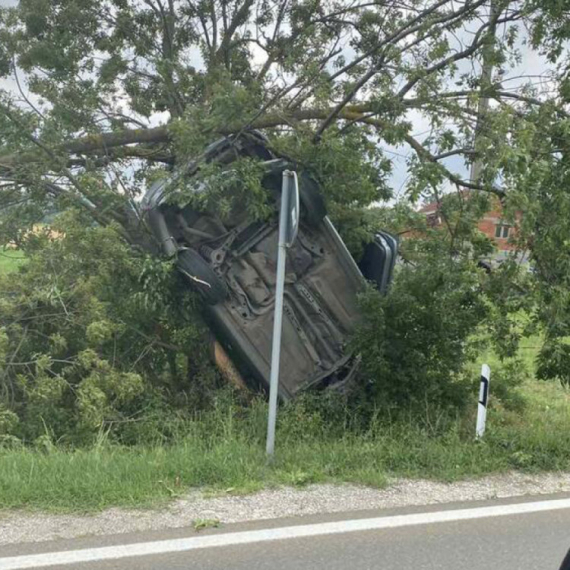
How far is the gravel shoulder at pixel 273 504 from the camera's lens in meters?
3.91

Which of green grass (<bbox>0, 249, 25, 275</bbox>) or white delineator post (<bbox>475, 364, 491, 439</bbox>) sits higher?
green grass (<bbox>0, 249, 25, 275</bbox>)

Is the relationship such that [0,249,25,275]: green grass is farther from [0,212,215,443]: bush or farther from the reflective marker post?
the reflective marker post

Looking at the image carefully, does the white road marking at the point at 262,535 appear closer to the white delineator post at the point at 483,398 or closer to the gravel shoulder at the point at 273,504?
the gravel shoulder at the point at 273,504

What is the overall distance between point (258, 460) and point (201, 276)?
7.17ft

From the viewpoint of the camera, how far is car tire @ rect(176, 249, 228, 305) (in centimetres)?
651

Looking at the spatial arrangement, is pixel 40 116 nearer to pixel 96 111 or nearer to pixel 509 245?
pixel 96 111

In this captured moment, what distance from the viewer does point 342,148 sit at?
6.96 meters

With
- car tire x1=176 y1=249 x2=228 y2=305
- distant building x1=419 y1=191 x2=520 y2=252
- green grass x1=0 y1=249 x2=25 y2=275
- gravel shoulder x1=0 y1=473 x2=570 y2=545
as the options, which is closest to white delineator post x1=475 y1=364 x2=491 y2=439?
gravel shoulder x1=0 y1=473 x2=570 y2=545

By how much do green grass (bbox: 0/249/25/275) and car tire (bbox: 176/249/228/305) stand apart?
3.01 metres

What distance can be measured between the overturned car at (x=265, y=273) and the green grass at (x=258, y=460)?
0.65 m

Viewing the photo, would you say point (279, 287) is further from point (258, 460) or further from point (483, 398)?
point (483, 398)

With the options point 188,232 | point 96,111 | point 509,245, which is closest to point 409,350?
point 509,245

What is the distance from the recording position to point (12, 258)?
28.3 feet

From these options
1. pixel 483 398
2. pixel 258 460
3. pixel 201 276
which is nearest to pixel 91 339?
pixel 201 276
